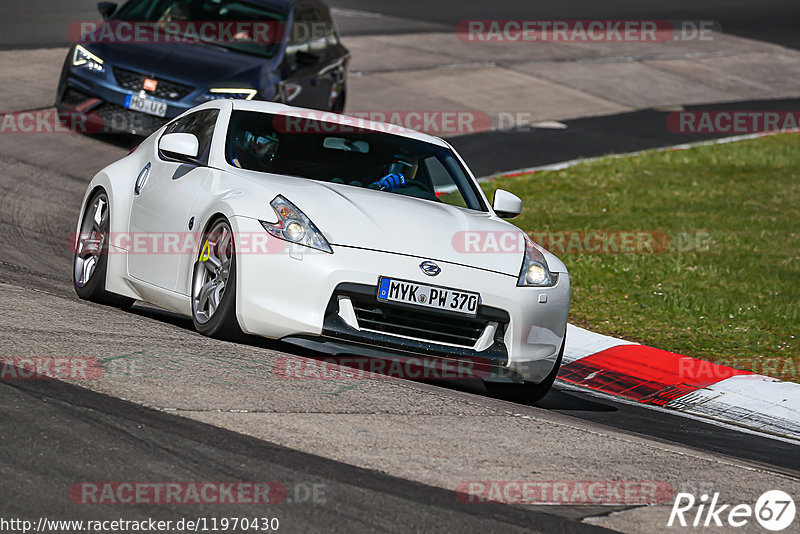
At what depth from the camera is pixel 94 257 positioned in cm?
809

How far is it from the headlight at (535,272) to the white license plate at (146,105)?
21.8ft

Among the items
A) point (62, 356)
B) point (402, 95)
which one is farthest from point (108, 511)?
point (402, 95)

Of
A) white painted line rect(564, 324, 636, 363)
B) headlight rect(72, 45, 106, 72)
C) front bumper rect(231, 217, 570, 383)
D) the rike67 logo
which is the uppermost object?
headlight rect(72, 45, 106, 72)

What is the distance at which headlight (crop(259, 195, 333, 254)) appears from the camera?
6.56 meters

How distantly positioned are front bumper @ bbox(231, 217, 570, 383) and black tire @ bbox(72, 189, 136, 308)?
161cm

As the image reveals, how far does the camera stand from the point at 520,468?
17.2ft

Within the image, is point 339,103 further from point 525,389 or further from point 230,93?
point 525,389

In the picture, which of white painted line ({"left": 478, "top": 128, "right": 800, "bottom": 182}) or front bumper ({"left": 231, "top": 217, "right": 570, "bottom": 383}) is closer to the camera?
front bumper ({"left": 231, "top": 217, "right": 570, "bottom": 383})

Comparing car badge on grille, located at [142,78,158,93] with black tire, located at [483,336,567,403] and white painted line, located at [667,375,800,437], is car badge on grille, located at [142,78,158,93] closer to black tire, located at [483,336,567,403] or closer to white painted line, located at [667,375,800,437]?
black tire, located at [483,336,567,403]

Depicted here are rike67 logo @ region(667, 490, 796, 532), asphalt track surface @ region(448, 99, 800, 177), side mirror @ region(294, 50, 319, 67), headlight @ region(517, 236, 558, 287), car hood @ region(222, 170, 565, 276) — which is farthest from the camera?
asphalt track surface @ region(448, 99, 800, 177)

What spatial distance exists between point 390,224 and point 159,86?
6851 millimetres

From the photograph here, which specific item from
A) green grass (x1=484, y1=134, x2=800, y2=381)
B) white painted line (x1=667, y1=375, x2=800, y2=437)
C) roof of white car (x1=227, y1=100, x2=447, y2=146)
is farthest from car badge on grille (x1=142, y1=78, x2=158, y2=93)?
white painted line (x1=667, y1=375, x2=800, y2=437)

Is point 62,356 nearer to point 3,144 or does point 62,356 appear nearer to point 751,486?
point 751,486

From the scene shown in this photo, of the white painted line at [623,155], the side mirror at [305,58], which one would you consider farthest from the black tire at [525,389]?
the side mirror at [305,58]
